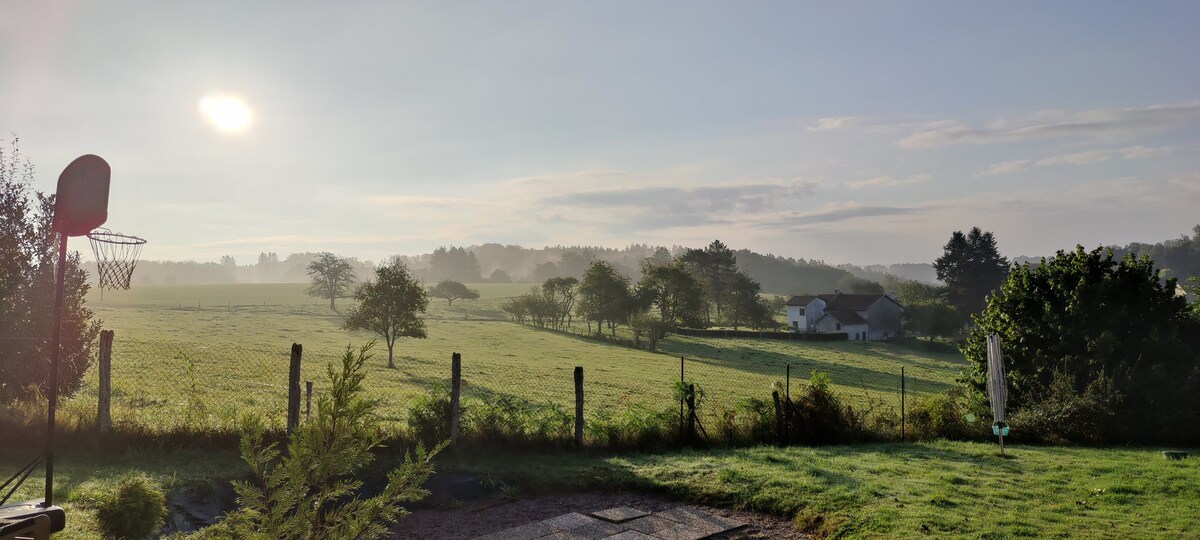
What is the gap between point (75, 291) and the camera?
44.7 ft

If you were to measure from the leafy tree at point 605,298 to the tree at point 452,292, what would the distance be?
34475 millimetres

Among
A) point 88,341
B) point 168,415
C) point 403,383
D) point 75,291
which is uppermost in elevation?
point 75,291

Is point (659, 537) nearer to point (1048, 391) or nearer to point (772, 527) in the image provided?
point (772, 527)

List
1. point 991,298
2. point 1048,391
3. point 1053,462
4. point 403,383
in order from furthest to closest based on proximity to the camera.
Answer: point 403,383 < point 991,298 < point 1048,391 < point 1053,462

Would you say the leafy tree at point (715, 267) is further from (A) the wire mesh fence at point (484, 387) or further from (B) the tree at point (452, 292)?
(A) the wire mesh fence at point (484, 387)

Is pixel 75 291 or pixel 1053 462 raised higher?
pixel 75 291

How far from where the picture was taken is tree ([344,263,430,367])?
38.1 m

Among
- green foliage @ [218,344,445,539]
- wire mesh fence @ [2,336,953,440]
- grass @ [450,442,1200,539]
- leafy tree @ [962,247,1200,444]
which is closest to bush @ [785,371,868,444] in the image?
wire mesh fence @ [2,336,953,440]

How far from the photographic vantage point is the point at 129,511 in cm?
687

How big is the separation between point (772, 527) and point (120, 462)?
9.26 metres

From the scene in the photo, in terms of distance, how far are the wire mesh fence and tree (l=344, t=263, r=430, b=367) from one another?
1.94 meters

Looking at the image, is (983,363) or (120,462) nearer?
(120,462)

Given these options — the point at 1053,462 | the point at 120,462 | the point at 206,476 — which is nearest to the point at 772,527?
the point at 1053,462

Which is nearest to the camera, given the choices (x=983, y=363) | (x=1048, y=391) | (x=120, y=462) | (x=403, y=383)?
(x=120, y=462)
